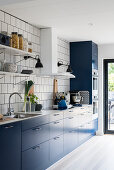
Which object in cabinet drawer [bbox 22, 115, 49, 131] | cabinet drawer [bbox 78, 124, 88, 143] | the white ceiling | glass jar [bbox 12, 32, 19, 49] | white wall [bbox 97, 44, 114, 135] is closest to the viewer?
cabinet drawer [bbox 22, 115, 49, 131]

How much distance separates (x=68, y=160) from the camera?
4.52 meters

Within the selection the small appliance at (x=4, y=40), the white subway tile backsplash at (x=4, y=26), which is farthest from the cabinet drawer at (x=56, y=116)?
the white subway tile backsplash at (x=4, y=26)

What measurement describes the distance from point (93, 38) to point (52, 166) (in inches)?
122

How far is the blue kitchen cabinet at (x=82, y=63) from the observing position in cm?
625

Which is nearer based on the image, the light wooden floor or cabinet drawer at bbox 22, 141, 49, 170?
cabinet drawer at bbox 22, 141, 49, 170

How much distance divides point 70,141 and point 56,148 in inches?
27.5

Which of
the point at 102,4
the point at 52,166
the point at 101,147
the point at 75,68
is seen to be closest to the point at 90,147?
the point at 101,147

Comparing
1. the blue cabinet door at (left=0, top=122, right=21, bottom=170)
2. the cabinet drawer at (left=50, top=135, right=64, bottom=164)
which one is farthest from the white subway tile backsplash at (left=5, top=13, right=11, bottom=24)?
the cabinet drawer at (left=50, top=135, right=64, bottom=164)

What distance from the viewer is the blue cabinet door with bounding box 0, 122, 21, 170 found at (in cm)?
291

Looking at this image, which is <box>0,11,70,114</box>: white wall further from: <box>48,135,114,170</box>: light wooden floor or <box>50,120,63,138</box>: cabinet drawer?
<box>48,135,114,170</box>: light wooden floor

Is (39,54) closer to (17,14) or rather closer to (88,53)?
(17,14)

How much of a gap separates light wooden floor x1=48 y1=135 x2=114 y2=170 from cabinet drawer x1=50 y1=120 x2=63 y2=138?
0.49 m

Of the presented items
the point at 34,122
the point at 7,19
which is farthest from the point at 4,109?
the point at 7,19

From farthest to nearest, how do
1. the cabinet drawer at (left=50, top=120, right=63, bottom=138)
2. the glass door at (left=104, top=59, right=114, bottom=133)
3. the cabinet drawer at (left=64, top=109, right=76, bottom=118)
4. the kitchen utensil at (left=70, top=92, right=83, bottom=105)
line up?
the glass door at (left=104, top=59, right=114, bottom=133) < the kitchen utensil at (left=70, top=92, right=83, bottom=105) < the cabinet drawer at (left=64, top=109, right=76, bottom=118) < the cabinet drawer at (left=50, top=120, right=63, bottom=138)
